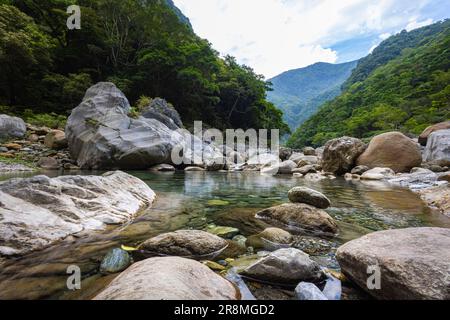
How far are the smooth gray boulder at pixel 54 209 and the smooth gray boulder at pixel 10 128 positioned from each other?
46.2 feet

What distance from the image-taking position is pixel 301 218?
417cm

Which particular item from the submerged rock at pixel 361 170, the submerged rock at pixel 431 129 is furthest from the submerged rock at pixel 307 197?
the submerged rock at pixel 431 129

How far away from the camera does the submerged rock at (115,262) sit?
2452 mm

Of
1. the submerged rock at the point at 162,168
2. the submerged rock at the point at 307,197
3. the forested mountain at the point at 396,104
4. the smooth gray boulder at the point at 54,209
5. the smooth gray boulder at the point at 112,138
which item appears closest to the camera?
the smooth gray boulder at the point at 54,209

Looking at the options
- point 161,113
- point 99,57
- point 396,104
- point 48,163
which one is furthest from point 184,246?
point 396,104

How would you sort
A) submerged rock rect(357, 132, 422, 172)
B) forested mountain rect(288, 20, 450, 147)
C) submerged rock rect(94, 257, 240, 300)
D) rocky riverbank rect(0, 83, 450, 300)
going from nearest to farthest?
1. submerged rock rect(94, 257, 240, 300)
2. rocky riverbank rect(0, 83, 450, 300)
3. submerged rock rect(357, 132, 422, 172)
4. forested mountain rect(288, 20, 450, 147)

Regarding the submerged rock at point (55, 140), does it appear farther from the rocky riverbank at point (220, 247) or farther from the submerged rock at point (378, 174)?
the submerged rock at point (378, 174)

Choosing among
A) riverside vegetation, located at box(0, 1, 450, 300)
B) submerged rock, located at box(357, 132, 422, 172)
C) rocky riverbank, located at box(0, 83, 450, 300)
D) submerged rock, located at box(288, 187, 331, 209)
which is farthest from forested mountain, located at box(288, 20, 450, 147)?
submerged rock, located at box(288, 187, 331, 209)

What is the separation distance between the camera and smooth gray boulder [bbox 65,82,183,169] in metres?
13.3

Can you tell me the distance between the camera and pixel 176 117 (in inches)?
859

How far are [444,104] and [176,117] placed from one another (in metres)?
34.4

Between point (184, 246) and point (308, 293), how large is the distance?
58.2 inches

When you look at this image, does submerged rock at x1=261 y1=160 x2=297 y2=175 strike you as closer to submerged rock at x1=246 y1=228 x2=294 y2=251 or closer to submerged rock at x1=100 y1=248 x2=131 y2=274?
submerged rock at x1=246 y1=228 x2=294 y2=251

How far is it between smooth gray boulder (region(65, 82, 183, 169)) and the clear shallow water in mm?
7696
